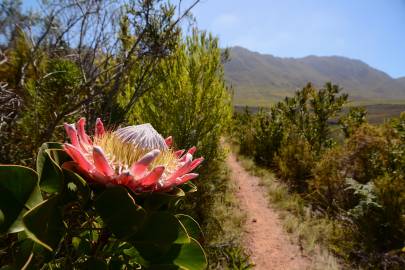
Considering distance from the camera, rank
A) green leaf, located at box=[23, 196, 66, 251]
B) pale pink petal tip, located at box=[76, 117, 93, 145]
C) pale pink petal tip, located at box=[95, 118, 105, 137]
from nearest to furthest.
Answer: green leaf, located at box=[23, 196, 66, 251] → pale pink petal tip, located at box=[76, 117, 93, 145] → pale pink petal tip, located at box=[95, 118, 105, 137]

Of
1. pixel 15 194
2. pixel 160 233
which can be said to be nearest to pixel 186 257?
pixel 160 233

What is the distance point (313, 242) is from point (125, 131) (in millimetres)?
4221

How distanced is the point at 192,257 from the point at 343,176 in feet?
18.5

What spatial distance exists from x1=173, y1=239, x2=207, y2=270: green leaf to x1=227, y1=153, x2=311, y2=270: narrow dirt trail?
3.45 metres

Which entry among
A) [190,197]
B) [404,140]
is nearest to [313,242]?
[190,197]

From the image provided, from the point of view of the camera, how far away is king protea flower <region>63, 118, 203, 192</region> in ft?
2.87

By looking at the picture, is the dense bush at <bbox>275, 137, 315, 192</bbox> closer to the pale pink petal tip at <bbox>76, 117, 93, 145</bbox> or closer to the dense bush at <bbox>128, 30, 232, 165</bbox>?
the dense bush at <bbox>128, 30, 232, 165</bbox>

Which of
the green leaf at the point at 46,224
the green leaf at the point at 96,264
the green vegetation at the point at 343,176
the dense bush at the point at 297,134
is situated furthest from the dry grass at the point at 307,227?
the green leaf at the point at 46,224

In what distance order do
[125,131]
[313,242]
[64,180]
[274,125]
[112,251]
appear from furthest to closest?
[274,125]
[313,242]
[125,131]
[112,251]
[64,180]

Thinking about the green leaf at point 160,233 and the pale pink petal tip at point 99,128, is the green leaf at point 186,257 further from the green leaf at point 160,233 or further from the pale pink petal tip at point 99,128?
the pale pink petal tip at point 99,128

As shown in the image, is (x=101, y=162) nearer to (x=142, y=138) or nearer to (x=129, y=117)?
(x=142, y=138)

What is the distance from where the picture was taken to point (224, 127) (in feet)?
14.9

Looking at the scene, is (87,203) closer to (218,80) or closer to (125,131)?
(125,131)

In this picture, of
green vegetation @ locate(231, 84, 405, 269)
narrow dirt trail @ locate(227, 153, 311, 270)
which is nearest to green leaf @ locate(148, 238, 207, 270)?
narrow dirt trail @ locate(227, 153, 311, 270)
